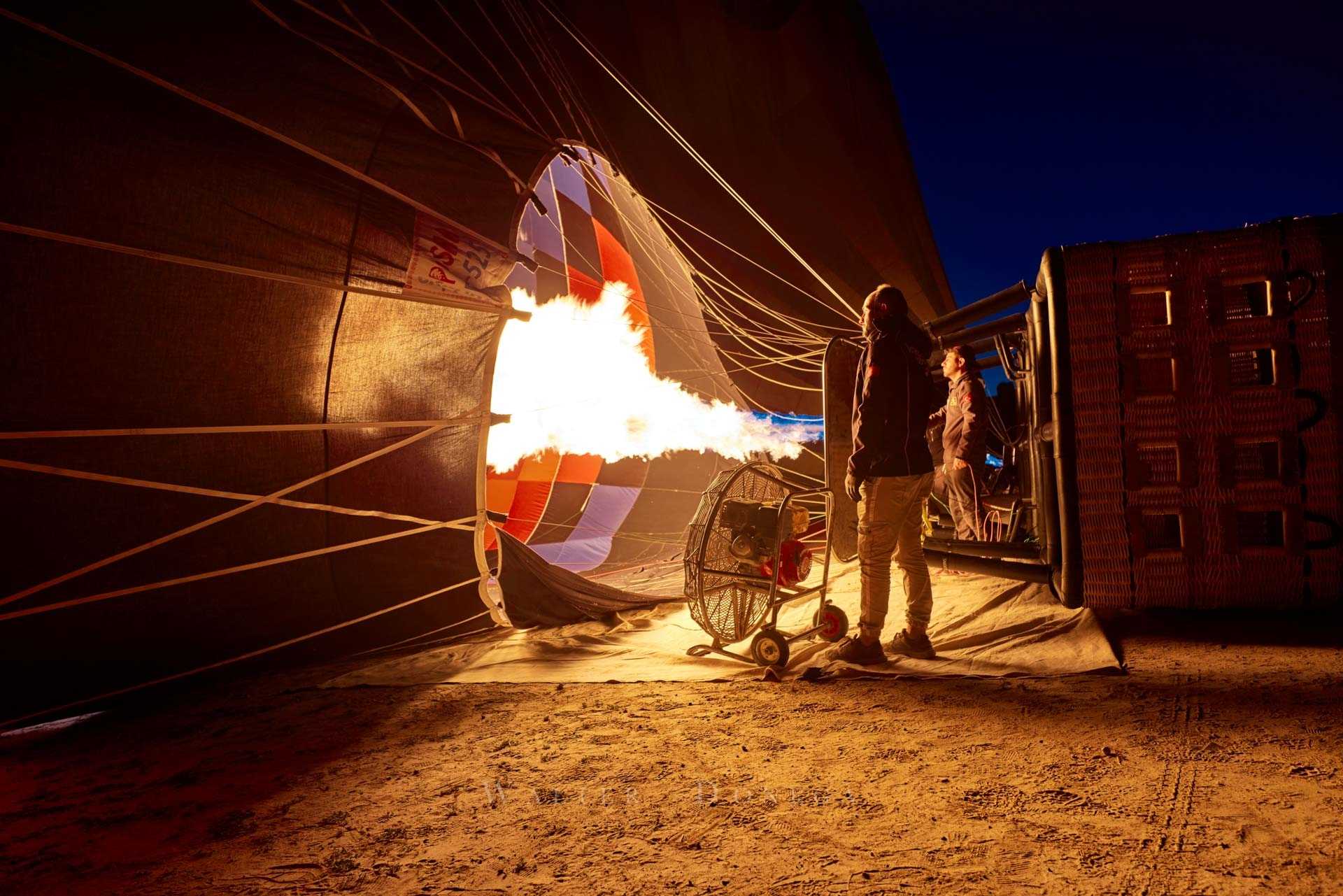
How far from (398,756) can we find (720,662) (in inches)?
52.7

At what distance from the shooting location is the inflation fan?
3004 millimetres

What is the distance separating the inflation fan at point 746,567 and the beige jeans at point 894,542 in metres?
0.26

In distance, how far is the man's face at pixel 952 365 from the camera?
4.35 meters

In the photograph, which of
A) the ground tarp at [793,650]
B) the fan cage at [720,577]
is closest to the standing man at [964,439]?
the ground tarp at [793,650]

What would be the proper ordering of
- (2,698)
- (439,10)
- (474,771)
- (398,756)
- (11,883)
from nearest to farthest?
(11,883), (474,771), (398,756), (2,698), (439,10)

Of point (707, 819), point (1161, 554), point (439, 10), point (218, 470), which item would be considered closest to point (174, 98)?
point (218, 470)

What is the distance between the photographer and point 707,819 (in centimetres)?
159

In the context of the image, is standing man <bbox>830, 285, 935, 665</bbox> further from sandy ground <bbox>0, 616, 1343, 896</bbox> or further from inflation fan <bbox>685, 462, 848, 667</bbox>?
sandy ground <bbox>0, 616, 1343, 896</bbox>

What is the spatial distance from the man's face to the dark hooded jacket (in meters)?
1.58

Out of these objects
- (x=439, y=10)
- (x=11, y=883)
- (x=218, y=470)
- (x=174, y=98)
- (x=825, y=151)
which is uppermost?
(x=825, y=151)

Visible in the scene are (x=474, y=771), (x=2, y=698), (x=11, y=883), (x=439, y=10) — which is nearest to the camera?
(x=11, y=883)

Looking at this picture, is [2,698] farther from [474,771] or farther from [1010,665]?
[1010,665]

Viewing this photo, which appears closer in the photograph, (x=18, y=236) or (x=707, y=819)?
(x=707, y=819)

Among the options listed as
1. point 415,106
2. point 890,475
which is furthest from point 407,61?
point 890,475
